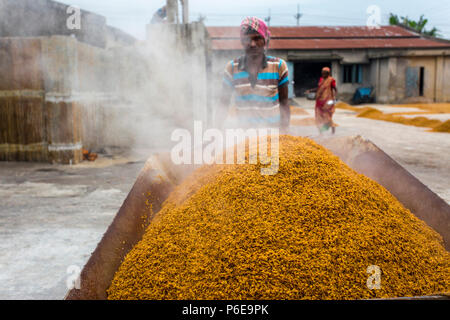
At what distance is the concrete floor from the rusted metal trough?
636 millimetres

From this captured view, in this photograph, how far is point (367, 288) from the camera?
4.72 feet

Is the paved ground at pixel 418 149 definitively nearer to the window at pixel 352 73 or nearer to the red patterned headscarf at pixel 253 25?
the red patterned headscarf at pixel 253 25

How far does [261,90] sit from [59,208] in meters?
2.29

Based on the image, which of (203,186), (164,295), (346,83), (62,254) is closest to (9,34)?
(62,254)

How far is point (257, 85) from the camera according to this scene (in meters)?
2.88

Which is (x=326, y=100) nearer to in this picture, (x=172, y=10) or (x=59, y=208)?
(x=172, y=10)

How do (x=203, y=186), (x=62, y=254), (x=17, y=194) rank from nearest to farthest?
(x=203, y=186), (x=62, y=254), (x=17, y=194)

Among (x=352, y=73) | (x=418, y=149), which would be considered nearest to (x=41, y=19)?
(x=418, y=149)

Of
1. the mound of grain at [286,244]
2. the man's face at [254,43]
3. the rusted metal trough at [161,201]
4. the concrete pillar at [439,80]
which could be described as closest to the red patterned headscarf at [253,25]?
the man's face at [254,43]

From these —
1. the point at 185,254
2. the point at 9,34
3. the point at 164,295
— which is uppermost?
the point at 9,34

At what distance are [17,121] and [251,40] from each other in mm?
4541

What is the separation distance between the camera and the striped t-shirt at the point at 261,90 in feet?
9.43
